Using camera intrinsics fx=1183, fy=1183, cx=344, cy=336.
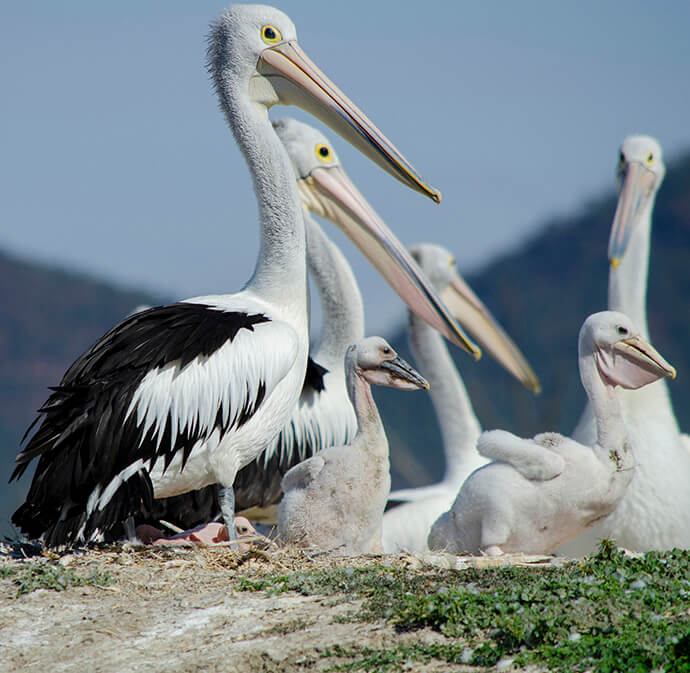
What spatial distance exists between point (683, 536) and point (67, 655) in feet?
12.8

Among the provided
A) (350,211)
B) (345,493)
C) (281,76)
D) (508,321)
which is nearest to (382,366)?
(345,493)

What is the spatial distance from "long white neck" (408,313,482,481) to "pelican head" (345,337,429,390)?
8.04ft

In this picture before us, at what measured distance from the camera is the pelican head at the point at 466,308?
1038cm

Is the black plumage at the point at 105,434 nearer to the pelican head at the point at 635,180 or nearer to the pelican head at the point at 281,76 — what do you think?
the pelican head at the point at 281,76

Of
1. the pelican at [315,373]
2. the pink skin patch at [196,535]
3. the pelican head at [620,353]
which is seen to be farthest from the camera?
the pelican at [315,373]

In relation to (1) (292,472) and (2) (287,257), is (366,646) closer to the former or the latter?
(1) (292,472)

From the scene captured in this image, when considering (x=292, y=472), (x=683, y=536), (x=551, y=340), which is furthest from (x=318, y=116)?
(x=551, y=340)

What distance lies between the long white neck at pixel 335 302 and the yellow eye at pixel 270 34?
5.97 feet

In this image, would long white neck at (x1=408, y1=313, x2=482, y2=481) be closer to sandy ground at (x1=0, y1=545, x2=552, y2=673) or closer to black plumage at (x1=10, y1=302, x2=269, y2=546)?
black plumage at (x1=10, y1=302, x2=269, y2=546)

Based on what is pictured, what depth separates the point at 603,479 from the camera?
5.49m

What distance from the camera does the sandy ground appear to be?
3766mm

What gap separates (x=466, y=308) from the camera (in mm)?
10789

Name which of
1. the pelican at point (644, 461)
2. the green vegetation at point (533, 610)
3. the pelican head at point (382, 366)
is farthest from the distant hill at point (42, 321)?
the green vegetation at point (533, 610)

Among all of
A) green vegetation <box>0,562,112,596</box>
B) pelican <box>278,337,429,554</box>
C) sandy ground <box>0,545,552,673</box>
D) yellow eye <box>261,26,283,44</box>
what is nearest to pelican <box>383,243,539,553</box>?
pelican <box>278,337,429,554</box>
